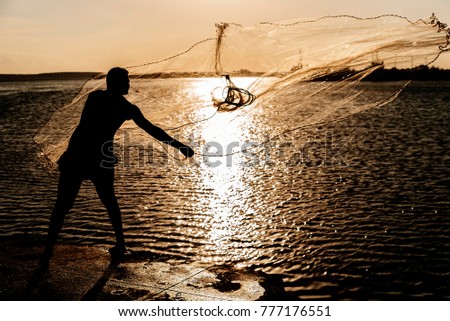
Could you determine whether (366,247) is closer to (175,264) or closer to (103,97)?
(175,264)

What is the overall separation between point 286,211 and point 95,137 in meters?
5.23

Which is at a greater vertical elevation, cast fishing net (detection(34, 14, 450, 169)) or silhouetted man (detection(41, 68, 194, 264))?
cast fishing net (detection(34, 14, 450, 169))

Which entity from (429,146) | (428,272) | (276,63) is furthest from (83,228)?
(429,146)

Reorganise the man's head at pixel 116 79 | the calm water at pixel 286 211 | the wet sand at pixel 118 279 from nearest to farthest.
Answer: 1. the wet sand at pixel 118 279
2. the man's head at pixel 116 79
3. the calm water at pixel 286 211

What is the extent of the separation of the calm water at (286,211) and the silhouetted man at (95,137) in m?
2.02

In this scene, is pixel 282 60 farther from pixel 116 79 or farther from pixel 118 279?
pixel 118 279

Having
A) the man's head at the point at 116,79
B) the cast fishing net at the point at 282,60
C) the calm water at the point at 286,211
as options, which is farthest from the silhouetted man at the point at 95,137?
the calm water at the point at 286,211

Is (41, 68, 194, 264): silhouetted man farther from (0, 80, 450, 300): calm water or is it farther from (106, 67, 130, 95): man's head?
(0, 80, 450, 300): calm water

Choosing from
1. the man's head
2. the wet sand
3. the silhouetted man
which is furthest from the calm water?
the man's head

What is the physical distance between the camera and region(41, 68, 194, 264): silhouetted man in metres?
5.65

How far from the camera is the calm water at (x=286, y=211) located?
7021 millimetres

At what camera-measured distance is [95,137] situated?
5715 mm

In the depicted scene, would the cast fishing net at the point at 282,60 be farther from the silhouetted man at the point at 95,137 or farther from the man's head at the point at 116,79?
the man's head at the point at 116,79
